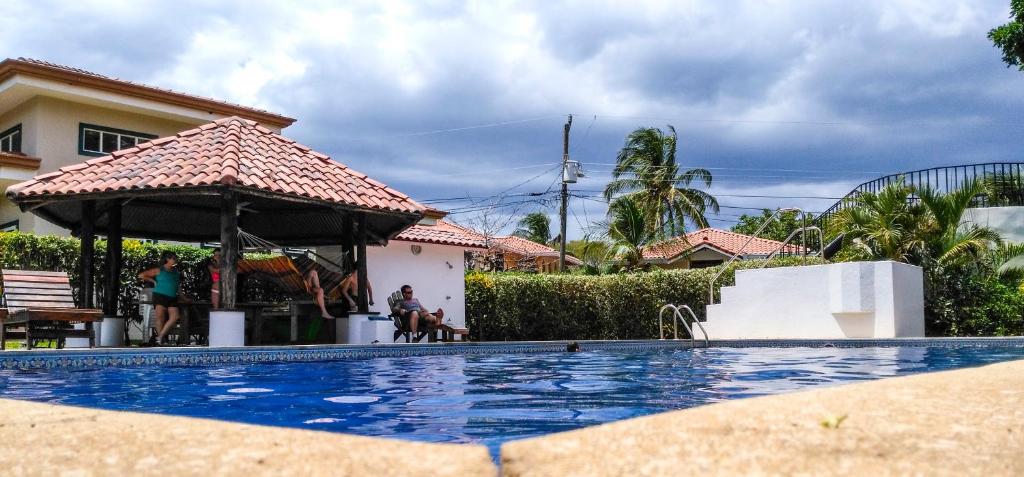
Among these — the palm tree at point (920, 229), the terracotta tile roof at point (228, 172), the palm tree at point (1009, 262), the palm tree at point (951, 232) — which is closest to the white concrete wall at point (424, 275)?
the terracotta tile roof at point (228, 172)

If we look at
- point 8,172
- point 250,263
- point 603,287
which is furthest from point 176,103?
point 603,287

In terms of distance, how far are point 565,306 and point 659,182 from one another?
19.4 metres

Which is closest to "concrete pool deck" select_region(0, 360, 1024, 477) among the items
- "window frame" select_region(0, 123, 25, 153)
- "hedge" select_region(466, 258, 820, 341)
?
"hedge" select_region(466, 258, 820, 341)

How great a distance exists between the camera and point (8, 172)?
20469 mm

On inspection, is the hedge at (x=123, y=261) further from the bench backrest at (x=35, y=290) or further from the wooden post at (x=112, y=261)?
the bench backrest at (x=35, y=290)

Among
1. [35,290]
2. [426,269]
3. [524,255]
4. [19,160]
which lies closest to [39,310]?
[35,290]

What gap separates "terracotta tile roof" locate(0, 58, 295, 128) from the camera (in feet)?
67.4

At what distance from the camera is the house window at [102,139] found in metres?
22.5

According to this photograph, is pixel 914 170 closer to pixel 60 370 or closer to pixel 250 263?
pixel 250 263

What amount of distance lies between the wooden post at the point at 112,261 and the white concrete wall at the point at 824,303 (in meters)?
11.2

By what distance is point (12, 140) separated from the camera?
23109mm

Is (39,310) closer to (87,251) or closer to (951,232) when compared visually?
(87,251)

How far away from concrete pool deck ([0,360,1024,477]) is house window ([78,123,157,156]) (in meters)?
22.7

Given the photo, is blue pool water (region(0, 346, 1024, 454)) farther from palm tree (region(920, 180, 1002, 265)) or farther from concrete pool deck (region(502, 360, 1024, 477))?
palm tree (region(920, 180, 1002, 265))
